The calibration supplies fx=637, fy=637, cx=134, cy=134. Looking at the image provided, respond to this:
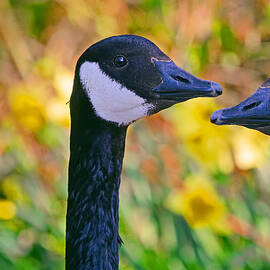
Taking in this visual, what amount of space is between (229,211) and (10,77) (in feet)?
6.92

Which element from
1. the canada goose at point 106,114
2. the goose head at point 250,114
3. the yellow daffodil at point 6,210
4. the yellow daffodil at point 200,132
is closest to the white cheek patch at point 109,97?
the canada goose at point 106,114

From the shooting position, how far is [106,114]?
6.15ft

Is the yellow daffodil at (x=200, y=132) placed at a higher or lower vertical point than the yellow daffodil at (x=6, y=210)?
higher

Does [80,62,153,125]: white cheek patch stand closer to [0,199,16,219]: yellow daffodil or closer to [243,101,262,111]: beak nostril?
[243,101,262,111]: beak nostril

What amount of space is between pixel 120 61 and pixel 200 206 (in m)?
1.30

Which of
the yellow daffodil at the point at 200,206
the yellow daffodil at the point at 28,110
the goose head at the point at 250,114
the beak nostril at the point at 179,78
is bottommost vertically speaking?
the yellow daffodil at the point at 200,206

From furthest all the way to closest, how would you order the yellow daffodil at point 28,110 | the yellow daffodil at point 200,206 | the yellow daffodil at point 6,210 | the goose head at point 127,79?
1. the yellow daffodil at point 28,110
2. the yellow daffodil at point 6,210
3. the yellow daffodil at point 200,206
4. the goose head at point 127,79

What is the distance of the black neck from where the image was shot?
194cm

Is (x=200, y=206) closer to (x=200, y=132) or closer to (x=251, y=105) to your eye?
(x=200, y=132)

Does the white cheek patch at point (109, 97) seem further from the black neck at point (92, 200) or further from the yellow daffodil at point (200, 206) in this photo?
the yellow daffodil at point (200, 206)

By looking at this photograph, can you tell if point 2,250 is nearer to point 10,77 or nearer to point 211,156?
point 211,156

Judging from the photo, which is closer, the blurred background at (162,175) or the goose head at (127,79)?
the goose head at (127,79)

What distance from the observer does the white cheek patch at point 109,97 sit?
6.08ft

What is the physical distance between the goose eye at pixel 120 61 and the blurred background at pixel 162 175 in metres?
1.23
